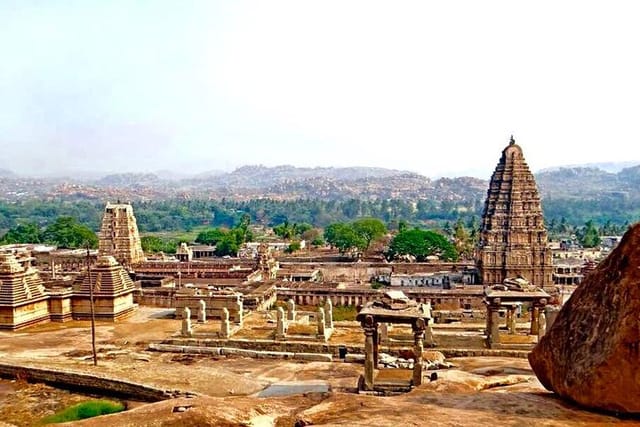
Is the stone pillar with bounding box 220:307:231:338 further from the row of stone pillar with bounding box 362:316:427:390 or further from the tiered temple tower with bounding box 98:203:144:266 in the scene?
the tiered temple tower with bounding box 98:203:144:266

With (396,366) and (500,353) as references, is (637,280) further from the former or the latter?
(500,353)

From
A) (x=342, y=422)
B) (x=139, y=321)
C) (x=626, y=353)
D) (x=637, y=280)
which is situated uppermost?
(x=637, y=280)

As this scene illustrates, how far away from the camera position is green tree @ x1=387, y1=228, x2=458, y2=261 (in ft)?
251

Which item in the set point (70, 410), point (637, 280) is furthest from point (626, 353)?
point (70, 410)

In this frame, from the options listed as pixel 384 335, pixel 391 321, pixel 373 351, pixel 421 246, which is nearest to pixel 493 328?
pixel 384 335

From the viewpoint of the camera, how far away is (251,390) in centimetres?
2297

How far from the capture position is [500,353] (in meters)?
27.0

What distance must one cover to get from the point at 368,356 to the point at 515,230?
35792mm

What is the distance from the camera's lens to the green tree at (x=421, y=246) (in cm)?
7650

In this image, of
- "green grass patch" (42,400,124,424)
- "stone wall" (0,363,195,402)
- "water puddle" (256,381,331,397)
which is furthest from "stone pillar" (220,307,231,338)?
"green grass patch" (42,400,124,424)

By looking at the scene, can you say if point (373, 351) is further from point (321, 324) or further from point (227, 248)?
point (227, 248)

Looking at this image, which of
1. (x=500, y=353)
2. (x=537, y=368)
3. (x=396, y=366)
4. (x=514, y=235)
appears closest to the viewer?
(x=537, y=368)

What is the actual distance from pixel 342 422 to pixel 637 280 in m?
6.24

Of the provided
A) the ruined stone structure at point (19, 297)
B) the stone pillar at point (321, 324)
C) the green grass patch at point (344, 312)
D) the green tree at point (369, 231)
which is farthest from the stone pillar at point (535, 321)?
the green tree at point (369, 231)
